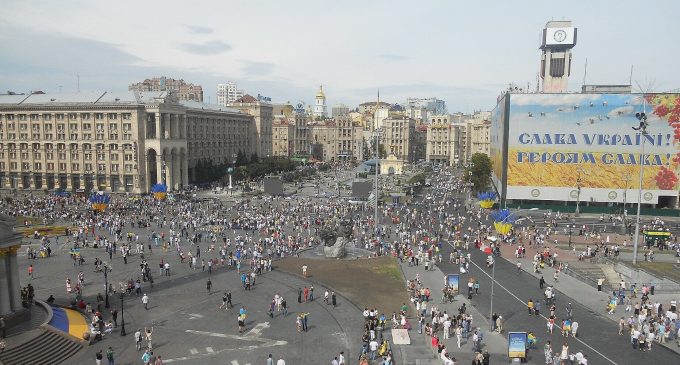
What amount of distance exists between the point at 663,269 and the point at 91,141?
85862 mm

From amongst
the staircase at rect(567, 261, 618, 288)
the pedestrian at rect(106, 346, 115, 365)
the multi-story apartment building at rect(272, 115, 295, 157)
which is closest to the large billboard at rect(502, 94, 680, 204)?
the staircase at rect(567, 261, 618, 288)

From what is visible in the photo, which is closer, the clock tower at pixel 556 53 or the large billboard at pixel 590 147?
the large billboard at pixel 590 147

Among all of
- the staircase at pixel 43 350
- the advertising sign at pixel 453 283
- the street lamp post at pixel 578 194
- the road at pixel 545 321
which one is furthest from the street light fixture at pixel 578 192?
the staircase at pixel 43 350

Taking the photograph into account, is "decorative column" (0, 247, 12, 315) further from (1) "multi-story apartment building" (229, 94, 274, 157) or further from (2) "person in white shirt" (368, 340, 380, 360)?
(1) "multi-story apartment building" (229, 94, 274, 157)

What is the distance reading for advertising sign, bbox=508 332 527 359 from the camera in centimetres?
2198

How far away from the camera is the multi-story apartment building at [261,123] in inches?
5625

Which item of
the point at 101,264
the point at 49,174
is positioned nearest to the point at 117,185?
the point at 49,174

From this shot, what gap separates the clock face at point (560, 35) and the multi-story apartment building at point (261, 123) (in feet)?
254

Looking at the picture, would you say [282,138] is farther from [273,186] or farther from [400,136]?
[273,186]

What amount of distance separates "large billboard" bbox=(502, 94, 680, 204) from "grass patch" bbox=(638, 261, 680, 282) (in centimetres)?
3283

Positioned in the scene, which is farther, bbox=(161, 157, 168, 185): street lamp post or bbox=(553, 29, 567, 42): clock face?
bbox=(553, 29, 567, 42): clock face

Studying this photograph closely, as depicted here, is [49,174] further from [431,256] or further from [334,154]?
[334,154]

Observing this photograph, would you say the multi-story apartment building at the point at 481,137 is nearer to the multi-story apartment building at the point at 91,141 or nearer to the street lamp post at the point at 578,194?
the street lamp post at the point at 578,194

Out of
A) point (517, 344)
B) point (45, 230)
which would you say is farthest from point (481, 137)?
point (517, 344)
